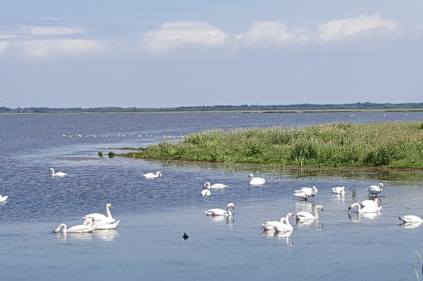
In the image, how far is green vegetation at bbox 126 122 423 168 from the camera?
46188mm

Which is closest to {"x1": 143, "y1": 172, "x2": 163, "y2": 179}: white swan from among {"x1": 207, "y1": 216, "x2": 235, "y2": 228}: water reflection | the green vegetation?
the green vegetation

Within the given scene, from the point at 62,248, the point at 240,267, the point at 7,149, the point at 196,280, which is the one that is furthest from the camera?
the point at 7,149

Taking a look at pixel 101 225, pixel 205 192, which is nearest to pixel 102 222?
pixel 101 225

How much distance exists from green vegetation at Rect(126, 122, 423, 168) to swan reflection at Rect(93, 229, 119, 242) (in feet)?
76.4

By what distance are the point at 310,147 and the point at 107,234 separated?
26.3 meters

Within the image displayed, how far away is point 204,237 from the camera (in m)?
24.3

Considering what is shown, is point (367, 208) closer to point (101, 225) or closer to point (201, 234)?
point (201, 234)

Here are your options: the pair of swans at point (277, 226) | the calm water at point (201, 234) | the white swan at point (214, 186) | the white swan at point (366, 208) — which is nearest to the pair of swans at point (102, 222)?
the calm water at point (201, 234)

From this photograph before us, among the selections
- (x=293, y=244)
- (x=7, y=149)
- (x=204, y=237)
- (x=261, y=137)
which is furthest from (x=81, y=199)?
(x=7, y=149)

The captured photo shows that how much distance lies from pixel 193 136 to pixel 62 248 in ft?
123

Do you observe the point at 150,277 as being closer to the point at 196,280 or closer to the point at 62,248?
the point at 196,280

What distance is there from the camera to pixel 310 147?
49.3 meters

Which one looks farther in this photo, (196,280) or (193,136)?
(193,136)

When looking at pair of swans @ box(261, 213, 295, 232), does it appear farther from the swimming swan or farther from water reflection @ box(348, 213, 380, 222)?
the swimming swan
